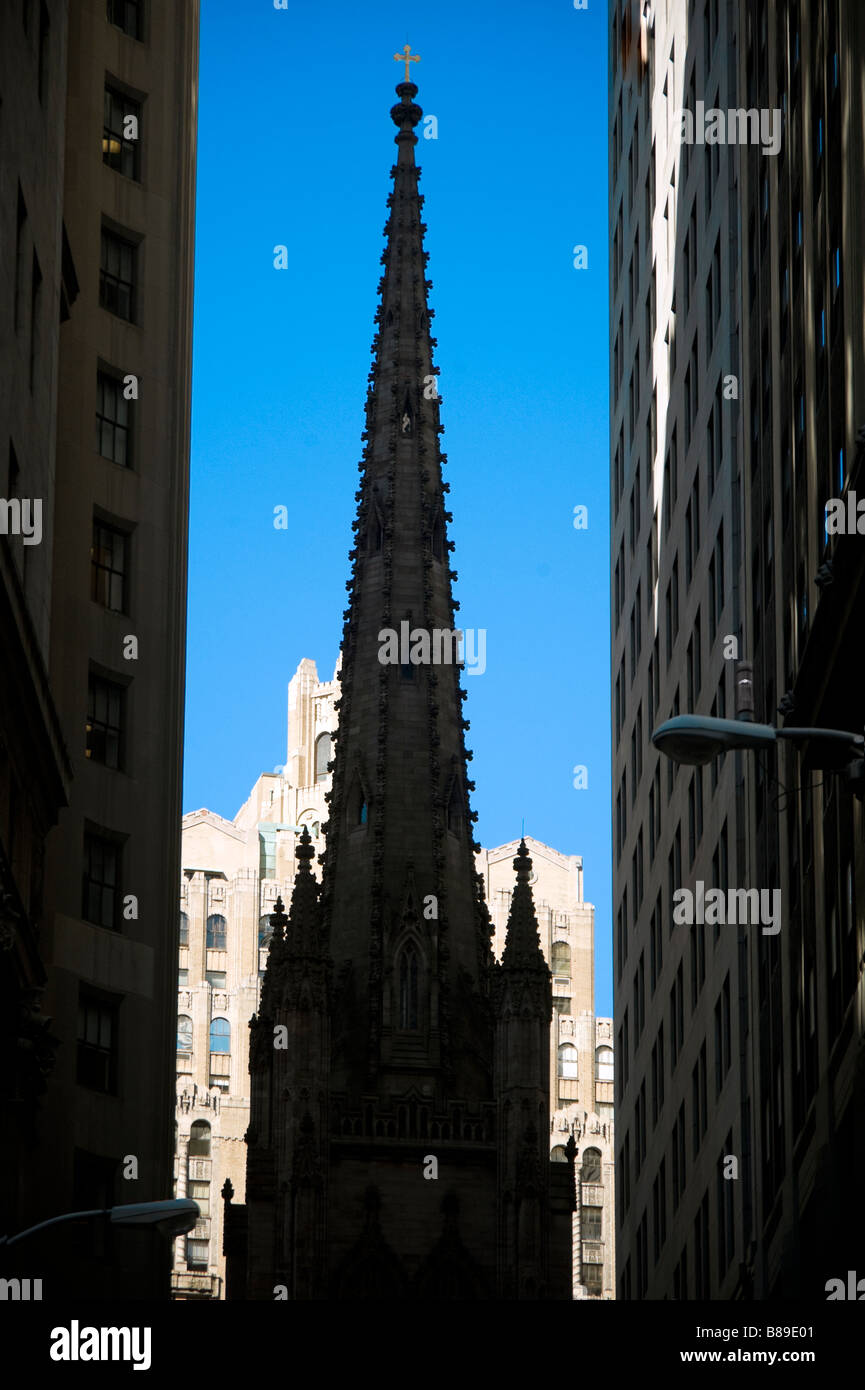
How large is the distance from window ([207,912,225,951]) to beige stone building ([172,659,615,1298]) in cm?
6

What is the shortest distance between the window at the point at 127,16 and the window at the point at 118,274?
4.68m

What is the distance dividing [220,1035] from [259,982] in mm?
5552

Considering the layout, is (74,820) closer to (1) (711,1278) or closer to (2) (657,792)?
(1) (711,1278)

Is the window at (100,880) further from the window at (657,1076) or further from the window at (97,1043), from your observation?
the window at (657,1076)

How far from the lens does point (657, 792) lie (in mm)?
70125

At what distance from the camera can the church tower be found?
3551 inches

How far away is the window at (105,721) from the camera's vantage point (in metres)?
47.2

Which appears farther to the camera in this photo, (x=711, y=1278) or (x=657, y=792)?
(x=657, y=792)

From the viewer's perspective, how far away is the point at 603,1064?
151 metres

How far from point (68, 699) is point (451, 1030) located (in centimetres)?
5132

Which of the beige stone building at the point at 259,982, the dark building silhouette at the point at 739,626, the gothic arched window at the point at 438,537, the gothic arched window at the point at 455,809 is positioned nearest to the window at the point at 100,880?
the dark building silhouette at the point at 739,626

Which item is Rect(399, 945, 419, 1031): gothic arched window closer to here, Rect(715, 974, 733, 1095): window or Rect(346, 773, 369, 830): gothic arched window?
Rect(346, 773, 369, 830): gothic arched window

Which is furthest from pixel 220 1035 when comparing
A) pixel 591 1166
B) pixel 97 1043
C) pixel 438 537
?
pixel 97 1043
